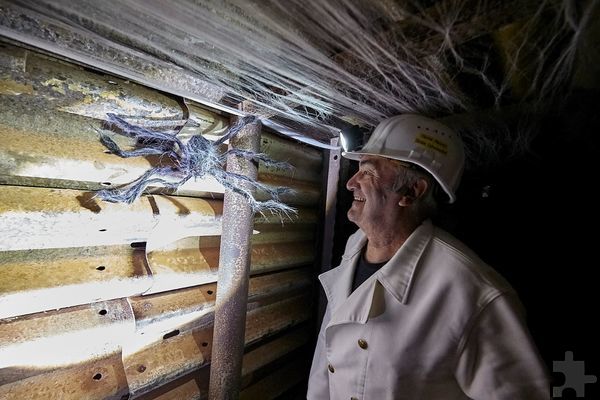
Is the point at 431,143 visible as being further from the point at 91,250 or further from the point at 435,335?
the point at 91,250

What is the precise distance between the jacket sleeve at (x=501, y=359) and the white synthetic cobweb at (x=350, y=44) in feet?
3.68

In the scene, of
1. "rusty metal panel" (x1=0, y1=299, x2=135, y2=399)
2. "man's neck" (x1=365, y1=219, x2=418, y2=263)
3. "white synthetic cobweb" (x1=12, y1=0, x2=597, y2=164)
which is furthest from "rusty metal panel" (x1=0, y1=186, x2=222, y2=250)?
"man's neck" (x1=365, y1=219, x2=418, y2=263)

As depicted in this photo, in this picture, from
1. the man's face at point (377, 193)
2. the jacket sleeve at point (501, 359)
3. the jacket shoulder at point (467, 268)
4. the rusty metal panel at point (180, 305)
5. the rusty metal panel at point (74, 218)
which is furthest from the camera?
the man's face at point (377, 193)

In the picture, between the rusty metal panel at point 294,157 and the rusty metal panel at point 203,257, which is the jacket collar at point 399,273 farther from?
the rusty metal panel at point 294,157

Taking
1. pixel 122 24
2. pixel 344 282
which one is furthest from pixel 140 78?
pixel 344 282

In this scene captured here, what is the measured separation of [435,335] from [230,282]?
1183 mm

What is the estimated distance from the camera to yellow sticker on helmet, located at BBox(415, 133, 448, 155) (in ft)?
5.36

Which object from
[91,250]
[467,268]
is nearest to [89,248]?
[91,250]

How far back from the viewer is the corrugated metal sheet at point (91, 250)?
3.54 feet

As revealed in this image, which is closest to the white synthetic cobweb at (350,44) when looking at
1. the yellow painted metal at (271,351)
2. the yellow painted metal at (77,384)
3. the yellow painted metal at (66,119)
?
the yellow painted metal at (66,119)

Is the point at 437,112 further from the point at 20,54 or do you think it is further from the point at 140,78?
the point at 20,54

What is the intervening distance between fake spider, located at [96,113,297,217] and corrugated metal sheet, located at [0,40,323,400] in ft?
0.20

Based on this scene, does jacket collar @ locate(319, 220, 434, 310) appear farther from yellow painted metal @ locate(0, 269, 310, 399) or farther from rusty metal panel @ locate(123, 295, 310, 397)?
yellow painted metal @ locate(0, 269, 310, 399)

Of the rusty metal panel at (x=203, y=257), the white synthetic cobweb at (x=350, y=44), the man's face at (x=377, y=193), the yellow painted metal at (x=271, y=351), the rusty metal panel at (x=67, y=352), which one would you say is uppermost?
the white synthetic cobweb at (x=350, y=44)
